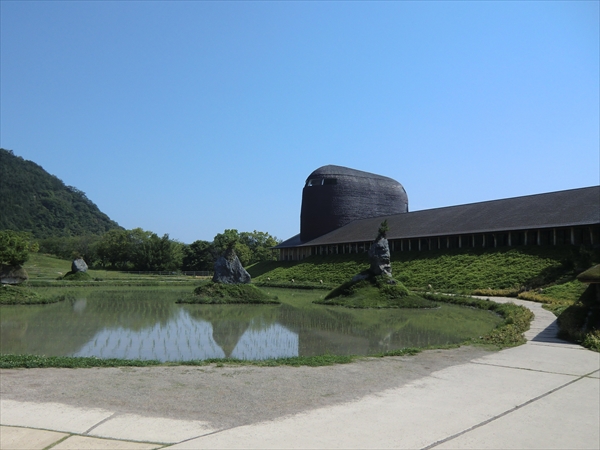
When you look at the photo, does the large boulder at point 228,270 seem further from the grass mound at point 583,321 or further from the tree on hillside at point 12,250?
the grass mound at point 583,321

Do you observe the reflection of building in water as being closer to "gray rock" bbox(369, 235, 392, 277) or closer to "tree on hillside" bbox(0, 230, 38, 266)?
"gray rock" bbox(369, 235, 392, 277)

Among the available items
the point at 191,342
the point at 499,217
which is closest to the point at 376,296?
the point at 191,342

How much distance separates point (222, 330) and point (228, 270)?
1083 centimetres

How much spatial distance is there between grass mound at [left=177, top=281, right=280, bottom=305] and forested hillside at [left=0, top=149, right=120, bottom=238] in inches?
3531

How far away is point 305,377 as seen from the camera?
782 cm

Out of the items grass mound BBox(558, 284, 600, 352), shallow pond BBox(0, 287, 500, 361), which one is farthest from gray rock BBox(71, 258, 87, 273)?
grass mound BBox(558, 284, 600, 352)

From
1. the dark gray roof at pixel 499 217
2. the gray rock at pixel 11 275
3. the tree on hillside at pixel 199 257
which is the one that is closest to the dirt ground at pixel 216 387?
the gray rock at pixel 11 275

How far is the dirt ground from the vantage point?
5.98 meters

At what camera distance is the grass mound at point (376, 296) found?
71.8 feet

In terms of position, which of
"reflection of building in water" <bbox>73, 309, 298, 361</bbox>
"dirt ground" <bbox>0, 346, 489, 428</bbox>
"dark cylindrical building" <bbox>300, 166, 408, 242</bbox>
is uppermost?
"dark cylindrical building" <bbox>300, 166, 408, 242</bbox>

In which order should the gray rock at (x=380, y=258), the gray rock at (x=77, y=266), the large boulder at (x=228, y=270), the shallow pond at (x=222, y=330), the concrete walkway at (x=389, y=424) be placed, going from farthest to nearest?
the gray rock at (x=77, y=266) → the large boulder at (x=228, y=270) → the gray rock at (x=380, y=258) → the shallow pond at (x=222, y=330) → the concrete walkway at (x=389, y=424)

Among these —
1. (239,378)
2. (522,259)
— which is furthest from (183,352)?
(522,259)

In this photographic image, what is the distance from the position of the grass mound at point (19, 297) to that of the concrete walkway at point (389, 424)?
18106 millimetres

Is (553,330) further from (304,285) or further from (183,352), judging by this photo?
(304,285)
